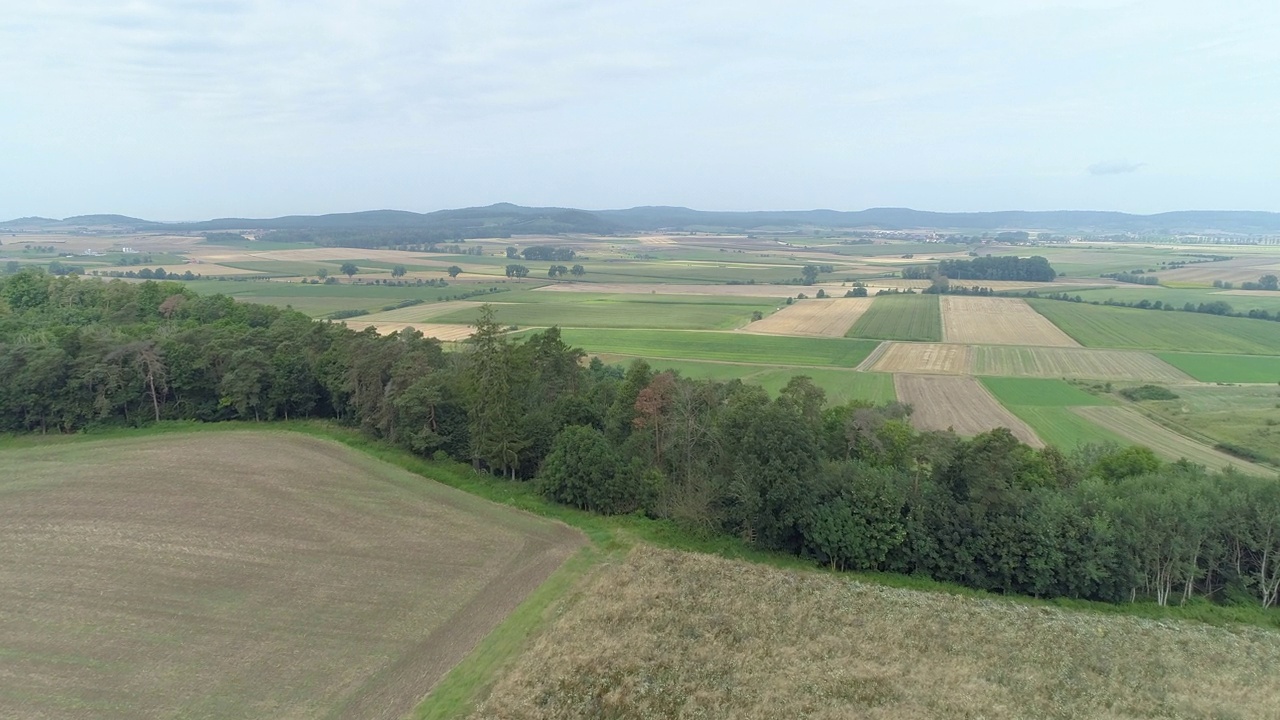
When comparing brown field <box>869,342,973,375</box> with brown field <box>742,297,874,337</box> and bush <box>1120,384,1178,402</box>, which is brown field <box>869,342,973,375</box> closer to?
brown field <box>742,297,874,337</box>

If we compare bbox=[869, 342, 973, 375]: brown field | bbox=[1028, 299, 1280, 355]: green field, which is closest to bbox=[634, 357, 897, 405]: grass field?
bbox=[869, 342, 973, 375]: brown field

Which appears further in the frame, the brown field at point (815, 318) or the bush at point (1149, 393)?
the brown field at point (815, 318)

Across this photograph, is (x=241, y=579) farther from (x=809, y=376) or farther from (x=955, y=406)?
(x=955, y=406)

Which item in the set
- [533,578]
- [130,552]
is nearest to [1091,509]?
[533,578]

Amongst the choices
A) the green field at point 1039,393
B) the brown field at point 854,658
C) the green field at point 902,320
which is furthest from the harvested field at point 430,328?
the green field at point 1039,393

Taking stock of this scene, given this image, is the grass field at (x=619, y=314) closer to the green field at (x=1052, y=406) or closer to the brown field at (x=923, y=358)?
the brown field at (x=923, y=358)
